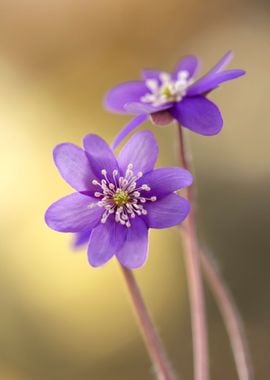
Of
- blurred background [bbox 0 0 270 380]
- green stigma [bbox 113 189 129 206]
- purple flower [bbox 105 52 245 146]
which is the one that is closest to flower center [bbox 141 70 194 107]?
purple flower [bbox 105 52 245 146]

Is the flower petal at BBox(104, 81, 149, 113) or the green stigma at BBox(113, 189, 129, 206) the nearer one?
the green stigma at BBox(113, 189, 129, 206)

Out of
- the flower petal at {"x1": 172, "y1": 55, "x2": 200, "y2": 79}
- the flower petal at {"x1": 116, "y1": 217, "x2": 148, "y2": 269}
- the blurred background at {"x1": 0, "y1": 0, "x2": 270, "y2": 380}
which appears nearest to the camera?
the flower petal at {"x1": 116, "y1": 217, "x2": 148, "y2": 269}

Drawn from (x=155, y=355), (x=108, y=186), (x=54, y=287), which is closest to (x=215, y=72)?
(x=108, y=186)

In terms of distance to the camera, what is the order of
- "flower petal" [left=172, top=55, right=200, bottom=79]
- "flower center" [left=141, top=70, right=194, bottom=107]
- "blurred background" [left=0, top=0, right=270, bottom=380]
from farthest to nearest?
"blurred background" [left=0, top=0, right=270, bottom=380]
"flower petal" [left=172, top=55, right=200, bottom=79]
"flower center" [left=141, top=70, right=194, bottom=107]

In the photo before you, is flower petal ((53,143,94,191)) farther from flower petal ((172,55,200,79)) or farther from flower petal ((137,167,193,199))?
flower petal ((172,55,200,79))

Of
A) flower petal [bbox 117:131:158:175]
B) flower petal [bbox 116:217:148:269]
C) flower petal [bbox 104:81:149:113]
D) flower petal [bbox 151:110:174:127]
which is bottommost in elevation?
flower petal [bbox 116:217:148:269]

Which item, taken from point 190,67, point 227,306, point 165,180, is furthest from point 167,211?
point 190,67

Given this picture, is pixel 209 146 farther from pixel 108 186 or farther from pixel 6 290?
pixel 108 186
